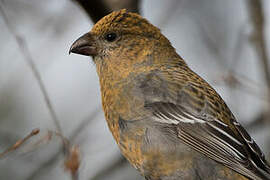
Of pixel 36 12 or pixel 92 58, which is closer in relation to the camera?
pixel 92 58

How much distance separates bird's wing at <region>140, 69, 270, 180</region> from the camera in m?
3.65

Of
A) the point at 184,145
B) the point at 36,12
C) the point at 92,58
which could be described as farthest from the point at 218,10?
the point at 184,145

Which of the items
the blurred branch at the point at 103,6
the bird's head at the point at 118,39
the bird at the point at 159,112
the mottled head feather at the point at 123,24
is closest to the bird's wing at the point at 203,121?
the bird at the point at 159,112

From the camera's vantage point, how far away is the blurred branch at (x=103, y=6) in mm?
4268

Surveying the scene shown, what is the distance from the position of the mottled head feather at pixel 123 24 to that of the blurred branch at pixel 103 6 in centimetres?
12

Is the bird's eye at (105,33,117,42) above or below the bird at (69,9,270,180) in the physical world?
above

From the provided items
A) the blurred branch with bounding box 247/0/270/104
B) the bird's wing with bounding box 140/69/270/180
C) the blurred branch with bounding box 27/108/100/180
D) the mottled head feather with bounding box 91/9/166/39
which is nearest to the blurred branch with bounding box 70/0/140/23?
the mottled head feather with bounding box 91/9/166/39

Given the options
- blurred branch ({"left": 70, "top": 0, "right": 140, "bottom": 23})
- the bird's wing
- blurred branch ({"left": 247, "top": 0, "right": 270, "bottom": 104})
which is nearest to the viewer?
the bird's wing

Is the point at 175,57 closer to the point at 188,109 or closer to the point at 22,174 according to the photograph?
the point at 188,109

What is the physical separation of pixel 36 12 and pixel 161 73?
2167 millimetres

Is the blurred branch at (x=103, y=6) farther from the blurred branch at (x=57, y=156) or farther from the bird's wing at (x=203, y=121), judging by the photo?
the blurred branch at (x=57, y=156)

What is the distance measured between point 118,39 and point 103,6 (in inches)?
13.6

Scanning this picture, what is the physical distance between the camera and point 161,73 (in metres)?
4.27

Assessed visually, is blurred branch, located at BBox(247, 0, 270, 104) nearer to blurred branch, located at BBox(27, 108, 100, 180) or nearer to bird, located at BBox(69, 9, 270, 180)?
bird, located at BBox(69, 9, 270, 180)
